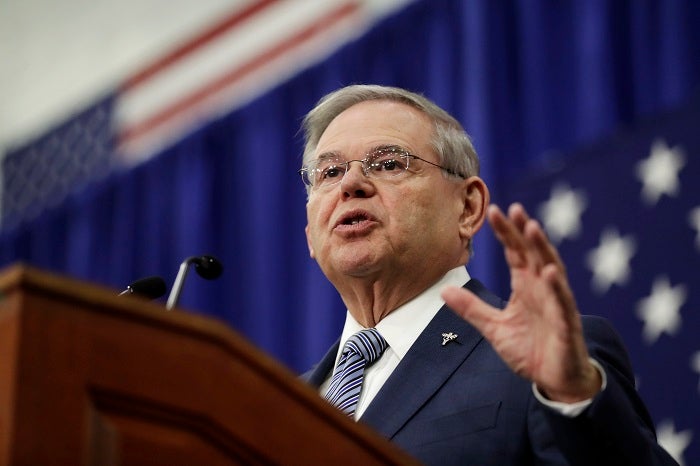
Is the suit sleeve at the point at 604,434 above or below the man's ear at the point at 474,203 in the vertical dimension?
below

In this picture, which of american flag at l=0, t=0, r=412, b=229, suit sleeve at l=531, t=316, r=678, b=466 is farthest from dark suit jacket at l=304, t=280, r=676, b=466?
american flag at l=0, t=0, r=412, b=229

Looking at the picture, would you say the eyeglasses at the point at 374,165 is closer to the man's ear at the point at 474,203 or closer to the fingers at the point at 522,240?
the man's ear at the point at 474,203

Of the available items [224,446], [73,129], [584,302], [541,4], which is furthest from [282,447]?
[73,129]

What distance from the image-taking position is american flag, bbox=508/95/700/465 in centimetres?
319

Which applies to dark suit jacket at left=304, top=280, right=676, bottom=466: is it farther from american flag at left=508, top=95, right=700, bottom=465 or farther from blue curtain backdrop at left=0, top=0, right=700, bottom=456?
blue curtain backdrop at left=0, top=0, right=700, bottom=456

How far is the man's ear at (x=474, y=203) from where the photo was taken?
2.67 m

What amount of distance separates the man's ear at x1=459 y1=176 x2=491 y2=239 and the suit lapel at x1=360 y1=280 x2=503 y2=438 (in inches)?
15.5

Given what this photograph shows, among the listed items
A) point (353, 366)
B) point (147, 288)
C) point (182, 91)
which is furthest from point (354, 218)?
point (182, 91)

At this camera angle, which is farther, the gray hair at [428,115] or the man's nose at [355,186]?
the gray hair at [428,115]

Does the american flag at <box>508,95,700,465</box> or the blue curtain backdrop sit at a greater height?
the blue curtain backdrop

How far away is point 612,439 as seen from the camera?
1.63 metres

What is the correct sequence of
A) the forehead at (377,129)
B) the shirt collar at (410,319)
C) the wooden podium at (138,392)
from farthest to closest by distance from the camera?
the forehead at (377,129) → the shirt collar at (410,319) → the wooden podium at (138,392)

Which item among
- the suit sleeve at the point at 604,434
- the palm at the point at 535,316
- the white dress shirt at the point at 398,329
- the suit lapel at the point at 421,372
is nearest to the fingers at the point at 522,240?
the palm at the point at 535,316

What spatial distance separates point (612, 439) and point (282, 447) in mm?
538
